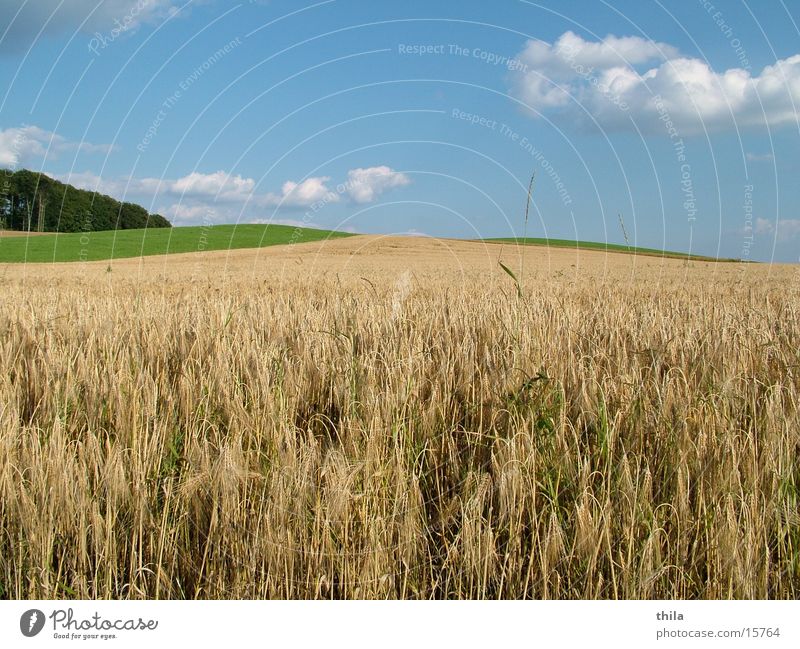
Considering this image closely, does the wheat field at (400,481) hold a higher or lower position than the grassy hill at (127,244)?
lower

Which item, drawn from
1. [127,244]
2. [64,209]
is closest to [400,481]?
[127,244]

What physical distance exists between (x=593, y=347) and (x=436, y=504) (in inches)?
72.3

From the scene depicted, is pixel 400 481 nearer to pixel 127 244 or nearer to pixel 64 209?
pixel 127 244

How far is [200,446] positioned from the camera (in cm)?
233

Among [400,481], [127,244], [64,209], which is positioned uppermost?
[64,209]

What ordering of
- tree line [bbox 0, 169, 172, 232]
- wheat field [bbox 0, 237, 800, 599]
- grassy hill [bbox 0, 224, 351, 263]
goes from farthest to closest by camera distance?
1. tree line [bbox 0, 169, 172, 232]
2. grassy hill [bbox 0, 224, 351, 263]
3. wheat field [bbox 0, 237, 800, 599]

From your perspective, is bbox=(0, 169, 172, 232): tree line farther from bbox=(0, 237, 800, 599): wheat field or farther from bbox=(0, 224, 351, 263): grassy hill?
bbox=(0, 237, 800, 599): wheat field

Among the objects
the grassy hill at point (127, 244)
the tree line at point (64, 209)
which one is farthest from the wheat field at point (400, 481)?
the tree line at point (64, 209)

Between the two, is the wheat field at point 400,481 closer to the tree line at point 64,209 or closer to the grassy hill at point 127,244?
the grassy hill at point 127,244

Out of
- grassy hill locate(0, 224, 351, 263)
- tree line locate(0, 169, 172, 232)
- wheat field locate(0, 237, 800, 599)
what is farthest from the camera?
tree line locate(0, 169, 172, 232)

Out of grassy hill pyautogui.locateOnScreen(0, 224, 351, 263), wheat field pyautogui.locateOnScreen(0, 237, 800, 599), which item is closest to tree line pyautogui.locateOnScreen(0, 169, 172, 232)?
grassy hill pyautogui.locateOnScreen(0, 224, 351, 263)

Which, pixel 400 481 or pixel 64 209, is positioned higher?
pixel 64 209

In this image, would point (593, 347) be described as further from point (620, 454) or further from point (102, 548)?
point (102, 548)
